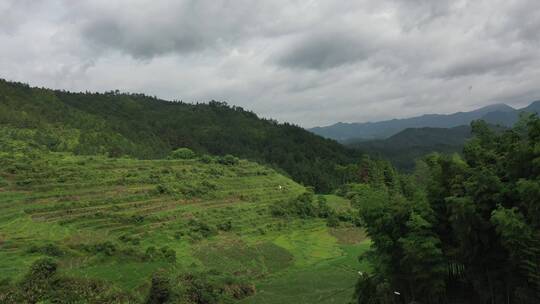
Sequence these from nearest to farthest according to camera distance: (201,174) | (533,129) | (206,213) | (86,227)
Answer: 1. (533,129)
2. (86,227)
3. (206,213)
4. (201,174)

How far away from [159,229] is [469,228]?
36.2 meters

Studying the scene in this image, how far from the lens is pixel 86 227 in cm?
4466

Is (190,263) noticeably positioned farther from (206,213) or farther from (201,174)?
(201,174)

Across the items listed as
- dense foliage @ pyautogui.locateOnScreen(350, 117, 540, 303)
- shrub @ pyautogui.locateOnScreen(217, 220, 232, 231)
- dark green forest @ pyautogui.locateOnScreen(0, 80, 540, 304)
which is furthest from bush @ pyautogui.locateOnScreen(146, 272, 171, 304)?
shrub @ pyautogui.locateOnScreen(217, 220, 232, 231)

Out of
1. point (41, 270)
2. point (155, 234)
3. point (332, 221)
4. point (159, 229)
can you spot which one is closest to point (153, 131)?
point (332, 221)

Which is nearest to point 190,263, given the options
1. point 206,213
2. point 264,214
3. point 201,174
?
point 206,213

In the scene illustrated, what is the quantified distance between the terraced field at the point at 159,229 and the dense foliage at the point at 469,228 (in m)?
8.72

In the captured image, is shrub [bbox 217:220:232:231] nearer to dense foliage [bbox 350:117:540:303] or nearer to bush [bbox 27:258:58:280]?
bush [bbox 27:258:58:280]

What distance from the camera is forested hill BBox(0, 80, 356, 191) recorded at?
90750 millimetres

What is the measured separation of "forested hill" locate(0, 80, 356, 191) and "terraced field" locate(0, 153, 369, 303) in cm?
2419

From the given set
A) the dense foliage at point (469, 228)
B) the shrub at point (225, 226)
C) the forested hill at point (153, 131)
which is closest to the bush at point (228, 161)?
the forested hill at point (153, 131)

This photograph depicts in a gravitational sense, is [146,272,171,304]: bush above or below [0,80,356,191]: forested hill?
below

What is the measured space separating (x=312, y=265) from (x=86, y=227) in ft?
80.3

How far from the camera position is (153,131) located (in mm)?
140000
